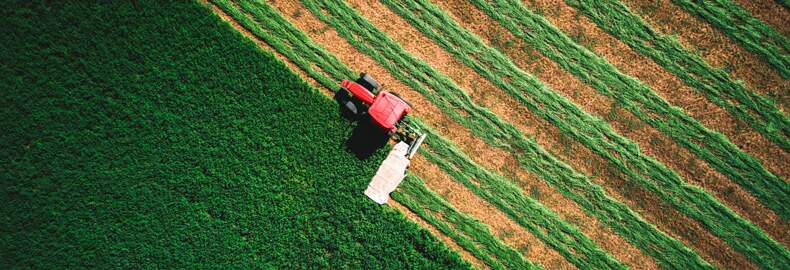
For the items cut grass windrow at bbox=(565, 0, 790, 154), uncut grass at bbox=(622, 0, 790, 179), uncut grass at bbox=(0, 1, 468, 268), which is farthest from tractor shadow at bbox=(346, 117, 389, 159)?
uncut grass at bbox=(622, 0, 790, 179)

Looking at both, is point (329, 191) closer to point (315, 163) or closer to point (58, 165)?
point (315, 163)

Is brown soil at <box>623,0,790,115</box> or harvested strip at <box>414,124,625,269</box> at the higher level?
brown soil at <box>623,0,790,115</box>

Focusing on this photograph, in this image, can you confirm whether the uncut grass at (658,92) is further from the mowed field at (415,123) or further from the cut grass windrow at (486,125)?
the cut grass windrow at (486,125)

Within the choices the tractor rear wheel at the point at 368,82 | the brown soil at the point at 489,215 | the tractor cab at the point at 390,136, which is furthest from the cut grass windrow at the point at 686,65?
the brown soil at the point at 489,215

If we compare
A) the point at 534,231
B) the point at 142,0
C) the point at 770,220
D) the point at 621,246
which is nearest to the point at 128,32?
the point at 142,0

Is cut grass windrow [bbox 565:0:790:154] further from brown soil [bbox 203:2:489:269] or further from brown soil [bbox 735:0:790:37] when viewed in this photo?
brown soil [bbox 203:2:489:269]

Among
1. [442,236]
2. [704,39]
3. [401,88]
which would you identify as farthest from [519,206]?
[704,39]
